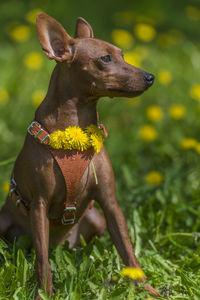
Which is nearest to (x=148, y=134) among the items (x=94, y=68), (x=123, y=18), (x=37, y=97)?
(x=37, y=97)

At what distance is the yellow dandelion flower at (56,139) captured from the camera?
8.67 ft

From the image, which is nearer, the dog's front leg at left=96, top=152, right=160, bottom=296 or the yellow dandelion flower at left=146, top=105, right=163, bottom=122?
the dog's front leg at left=96, top=152, right=160, bottom=296

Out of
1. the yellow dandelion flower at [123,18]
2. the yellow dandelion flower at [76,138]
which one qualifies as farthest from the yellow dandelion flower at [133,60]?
the yellow dandelion flower at [76,138]

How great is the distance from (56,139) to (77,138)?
0.12 metres

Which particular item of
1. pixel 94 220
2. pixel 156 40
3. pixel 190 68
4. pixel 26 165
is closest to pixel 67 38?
pixel 26 165

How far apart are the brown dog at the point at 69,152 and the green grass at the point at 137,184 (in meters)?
0.19

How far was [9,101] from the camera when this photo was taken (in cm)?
542

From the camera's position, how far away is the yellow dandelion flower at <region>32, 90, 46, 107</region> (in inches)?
193

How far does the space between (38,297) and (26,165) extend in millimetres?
729

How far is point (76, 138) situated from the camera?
2.67 metres

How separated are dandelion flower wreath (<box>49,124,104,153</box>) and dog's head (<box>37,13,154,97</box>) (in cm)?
21

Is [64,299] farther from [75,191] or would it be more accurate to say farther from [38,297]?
[75,191]

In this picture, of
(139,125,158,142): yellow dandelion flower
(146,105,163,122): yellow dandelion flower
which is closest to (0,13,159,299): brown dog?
(139,125,158,142): yellow dandelion flower

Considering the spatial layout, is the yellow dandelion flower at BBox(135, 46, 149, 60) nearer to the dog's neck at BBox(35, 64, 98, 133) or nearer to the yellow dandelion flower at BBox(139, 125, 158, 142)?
the yellow dandelion flower at BBox(139, 125, 158, 142)
